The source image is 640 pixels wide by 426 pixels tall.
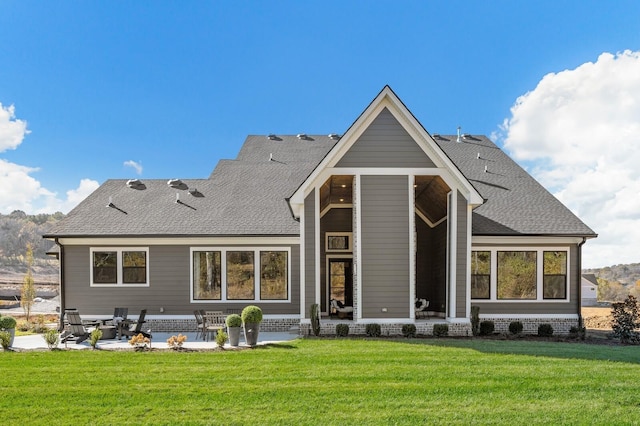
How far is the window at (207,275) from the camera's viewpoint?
15078mm

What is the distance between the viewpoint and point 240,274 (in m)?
15.1

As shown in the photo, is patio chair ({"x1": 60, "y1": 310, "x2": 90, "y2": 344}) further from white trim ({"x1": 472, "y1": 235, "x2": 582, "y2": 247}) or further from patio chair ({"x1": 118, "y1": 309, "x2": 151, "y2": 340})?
white trim ({"x1": 472, "y1": 235, "x2": 582, "y2": 247})

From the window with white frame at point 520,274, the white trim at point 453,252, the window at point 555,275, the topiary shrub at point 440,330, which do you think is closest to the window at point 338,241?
the window with white frame at point 520,274

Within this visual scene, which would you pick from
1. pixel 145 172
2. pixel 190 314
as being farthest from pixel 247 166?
pixel 190 314

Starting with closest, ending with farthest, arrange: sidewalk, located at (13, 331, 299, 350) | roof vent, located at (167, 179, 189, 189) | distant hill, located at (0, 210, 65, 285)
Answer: sidewalk, located at (13, 331, 299, 350)
roof vent, located at (167, 179, 189, 189)
distant hill, located at (0, 210, 65, 285)

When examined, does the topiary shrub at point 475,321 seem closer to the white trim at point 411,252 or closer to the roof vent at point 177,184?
the white trim at point 411,252

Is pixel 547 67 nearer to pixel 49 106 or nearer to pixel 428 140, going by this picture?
pixel 428 140

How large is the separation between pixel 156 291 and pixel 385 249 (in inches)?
313

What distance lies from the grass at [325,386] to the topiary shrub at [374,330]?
199 cm

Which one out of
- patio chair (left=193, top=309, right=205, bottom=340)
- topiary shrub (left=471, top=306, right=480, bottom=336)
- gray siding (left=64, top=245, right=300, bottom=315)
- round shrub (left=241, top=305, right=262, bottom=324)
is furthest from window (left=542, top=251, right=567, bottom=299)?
patio chair (left=193, top=309, right=205, bottom=340)

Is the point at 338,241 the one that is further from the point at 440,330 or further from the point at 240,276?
the point at 440,330

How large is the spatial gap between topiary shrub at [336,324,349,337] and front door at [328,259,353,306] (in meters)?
3.90

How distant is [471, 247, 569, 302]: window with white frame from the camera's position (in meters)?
14.7

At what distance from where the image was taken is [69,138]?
2119cm
